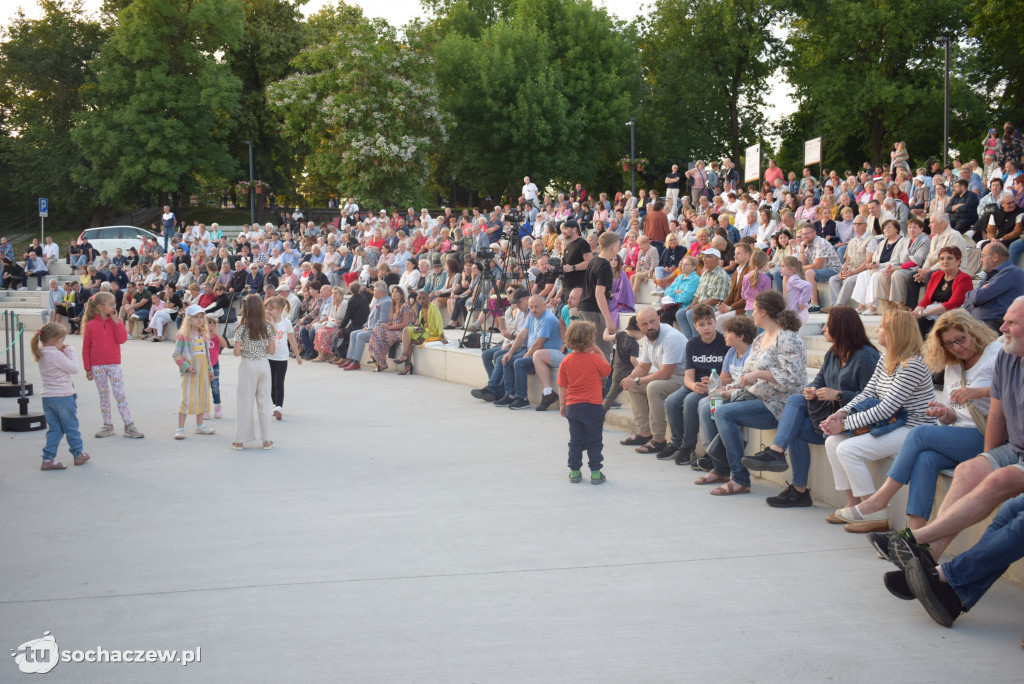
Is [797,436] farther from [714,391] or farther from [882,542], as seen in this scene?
[882,542]

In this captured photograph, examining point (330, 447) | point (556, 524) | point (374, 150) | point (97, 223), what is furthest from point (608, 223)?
point (97, 223)

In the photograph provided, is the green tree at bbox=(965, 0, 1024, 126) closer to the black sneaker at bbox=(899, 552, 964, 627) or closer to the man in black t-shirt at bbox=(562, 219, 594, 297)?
the man in black t-shirt at bbox=(562, 219, 594, 297)

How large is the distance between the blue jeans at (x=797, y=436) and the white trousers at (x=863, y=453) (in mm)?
577

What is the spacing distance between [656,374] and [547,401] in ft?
9.47

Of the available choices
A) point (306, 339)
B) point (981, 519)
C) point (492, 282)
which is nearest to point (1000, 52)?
point (492, 282)

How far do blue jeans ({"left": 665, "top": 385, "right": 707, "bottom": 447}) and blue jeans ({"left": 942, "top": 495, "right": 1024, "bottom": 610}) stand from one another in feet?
12.2

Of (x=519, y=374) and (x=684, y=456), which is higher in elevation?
(x=519, y=374)

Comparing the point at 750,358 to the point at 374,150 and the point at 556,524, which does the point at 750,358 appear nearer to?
the point at 556,524

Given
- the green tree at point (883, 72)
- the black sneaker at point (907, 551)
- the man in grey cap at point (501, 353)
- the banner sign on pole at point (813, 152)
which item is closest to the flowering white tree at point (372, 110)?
the green tree at point (883, 72)

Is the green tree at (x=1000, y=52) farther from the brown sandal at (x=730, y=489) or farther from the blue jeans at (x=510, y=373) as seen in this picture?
the brown sandal at (x=730, y=489)

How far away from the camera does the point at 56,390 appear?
8625mm

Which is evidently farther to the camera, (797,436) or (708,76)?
(708,76)

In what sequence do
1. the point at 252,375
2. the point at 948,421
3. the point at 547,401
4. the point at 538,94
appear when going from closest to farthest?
the point at 948,421 < the point at 252,375 < the point at 547,401 < the point at 538,94

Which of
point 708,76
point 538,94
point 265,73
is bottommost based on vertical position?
point 538,94
